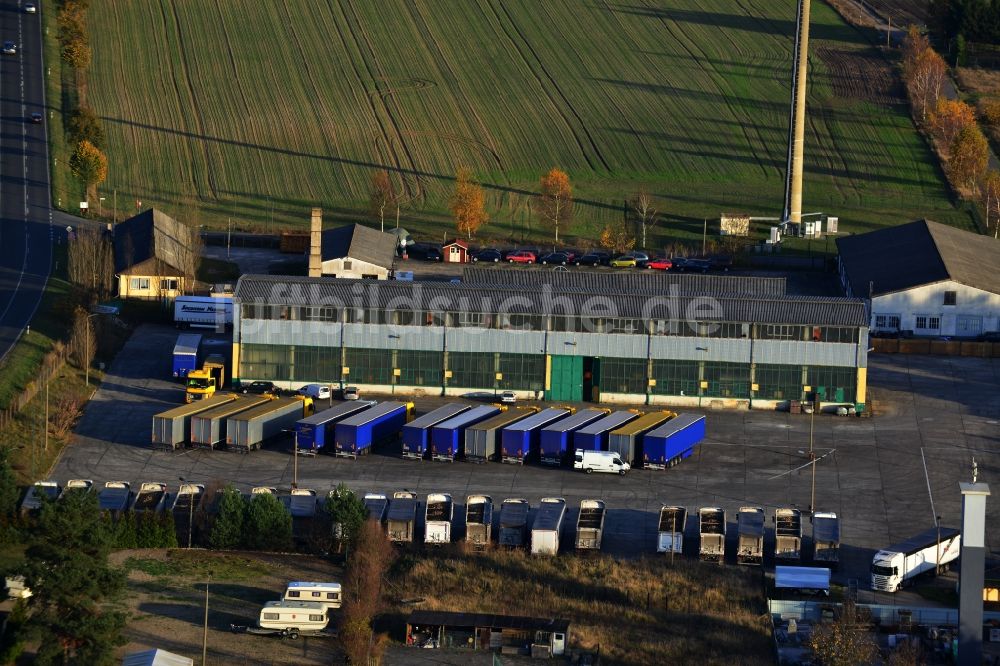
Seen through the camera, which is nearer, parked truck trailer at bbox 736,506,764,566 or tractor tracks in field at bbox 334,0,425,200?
parked truck trailer at bbox 736,506,764,566

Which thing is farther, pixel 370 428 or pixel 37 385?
pixel 37 385

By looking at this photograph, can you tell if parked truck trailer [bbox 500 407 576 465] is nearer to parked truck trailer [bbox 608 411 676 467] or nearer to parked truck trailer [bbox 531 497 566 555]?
parked truck trailer [bbox 608 411 676 467]

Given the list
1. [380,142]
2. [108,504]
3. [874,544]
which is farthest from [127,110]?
[874,544]

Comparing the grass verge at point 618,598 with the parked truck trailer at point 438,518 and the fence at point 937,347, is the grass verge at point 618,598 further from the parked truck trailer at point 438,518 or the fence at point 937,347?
the fence at point 937,347

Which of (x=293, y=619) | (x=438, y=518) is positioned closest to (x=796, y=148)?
(x=438, y=518)

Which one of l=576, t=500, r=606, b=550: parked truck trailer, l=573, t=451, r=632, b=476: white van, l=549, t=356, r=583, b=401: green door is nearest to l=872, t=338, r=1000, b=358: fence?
l=549, t=356, r=583, b=401: green door

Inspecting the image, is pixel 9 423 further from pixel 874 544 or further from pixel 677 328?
pixel 874 544

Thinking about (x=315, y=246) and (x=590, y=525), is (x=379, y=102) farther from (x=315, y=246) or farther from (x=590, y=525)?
(x=590, y=525)

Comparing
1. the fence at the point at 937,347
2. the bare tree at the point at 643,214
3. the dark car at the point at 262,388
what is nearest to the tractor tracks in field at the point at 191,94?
the bare tree at the point at 643,214
